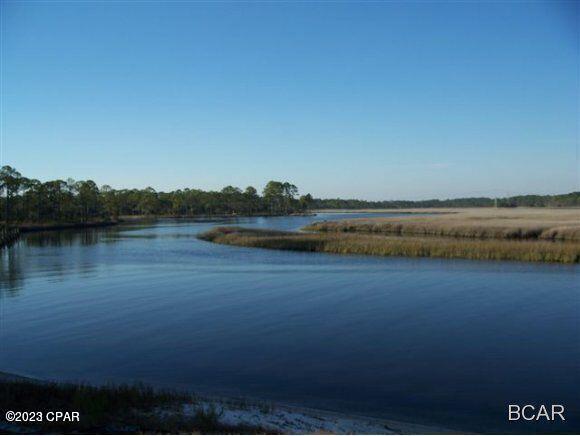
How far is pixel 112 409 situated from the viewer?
9.99 metres

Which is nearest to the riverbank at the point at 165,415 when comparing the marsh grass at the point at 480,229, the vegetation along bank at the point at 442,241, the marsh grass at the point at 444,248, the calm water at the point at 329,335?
the calm water at the point at 329,335

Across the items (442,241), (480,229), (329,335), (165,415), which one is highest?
(480,229)

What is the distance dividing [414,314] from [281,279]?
41.6ft

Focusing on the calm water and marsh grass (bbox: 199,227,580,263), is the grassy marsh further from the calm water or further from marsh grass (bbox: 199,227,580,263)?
marsh grass (bbox: 199,227,580,263)

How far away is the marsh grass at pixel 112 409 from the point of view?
9039 millimetres

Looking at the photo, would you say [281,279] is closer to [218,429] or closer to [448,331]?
[448,331]

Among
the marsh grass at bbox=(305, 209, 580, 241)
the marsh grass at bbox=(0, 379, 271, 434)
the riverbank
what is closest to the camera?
the marsh grass at bbox=(0, 379, 271, 434)

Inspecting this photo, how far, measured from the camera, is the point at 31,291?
29.2 metres

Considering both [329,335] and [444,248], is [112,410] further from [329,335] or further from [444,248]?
[444,248]

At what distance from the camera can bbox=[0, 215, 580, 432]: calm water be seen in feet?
43.3

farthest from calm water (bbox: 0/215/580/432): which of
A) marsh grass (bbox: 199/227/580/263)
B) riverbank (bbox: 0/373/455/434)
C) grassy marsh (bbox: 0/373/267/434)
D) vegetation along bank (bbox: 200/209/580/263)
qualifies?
vegetation along bank (bbox: 200/209/580/263)

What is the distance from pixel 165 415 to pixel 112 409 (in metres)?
1.09

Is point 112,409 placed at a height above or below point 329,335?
above

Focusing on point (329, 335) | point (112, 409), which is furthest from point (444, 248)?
point (112, 409)
